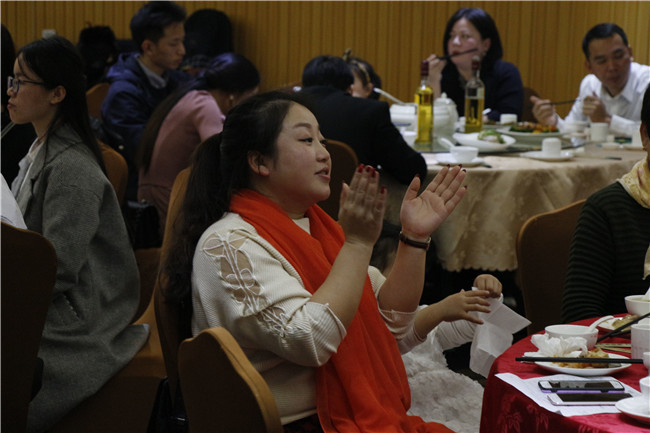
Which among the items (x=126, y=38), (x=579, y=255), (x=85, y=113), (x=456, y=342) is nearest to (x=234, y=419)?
(x=456, y=342)

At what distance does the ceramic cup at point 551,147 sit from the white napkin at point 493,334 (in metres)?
2.13

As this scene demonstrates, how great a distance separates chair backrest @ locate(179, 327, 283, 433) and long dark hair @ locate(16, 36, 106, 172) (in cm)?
121

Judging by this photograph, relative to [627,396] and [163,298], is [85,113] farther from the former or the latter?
[627,396]

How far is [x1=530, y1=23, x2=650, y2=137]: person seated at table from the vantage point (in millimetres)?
4895

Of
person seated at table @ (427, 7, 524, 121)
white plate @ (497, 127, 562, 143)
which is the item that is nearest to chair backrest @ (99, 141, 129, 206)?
white plate @ (497, 127, 562, 143)

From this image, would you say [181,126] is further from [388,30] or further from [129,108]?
[388,30]

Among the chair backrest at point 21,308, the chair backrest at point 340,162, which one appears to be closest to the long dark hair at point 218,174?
the chair backrest at point 21,308

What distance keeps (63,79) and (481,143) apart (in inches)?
84.0

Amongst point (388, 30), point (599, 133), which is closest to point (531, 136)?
point (599, 133)

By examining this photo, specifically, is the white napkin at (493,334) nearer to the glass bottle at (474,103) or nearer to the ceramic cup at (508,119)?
the glass bottle at (474,103)

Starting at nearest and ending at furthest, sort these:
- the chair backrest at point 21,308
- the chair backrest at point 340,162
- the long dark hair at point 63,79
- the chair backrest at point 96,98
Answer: the chair backrest at point 21,308, the long dark hair at point 63,79, the chair backrest at point 340,162, the chair backrest at point 96,98

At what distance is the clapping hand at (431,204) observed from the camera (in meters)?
1.75

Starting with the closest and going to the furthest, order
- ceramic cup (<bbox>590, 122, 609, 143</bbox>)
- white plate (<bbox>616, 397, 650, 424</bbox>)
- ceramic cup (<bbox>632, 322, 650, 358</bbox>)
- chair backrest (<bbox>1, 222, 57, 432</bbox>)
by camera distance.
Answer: white plate (<bbox>616, 397, 650, 424</bbox>) → ceramic cup (<bbox>632, 322, 650, 358</bbox>) → chair backrest (<bbox>1, 222, 57, 432</bbox>) → ceramic cup (<bbox>590, 122, 609, 143</bbox>)

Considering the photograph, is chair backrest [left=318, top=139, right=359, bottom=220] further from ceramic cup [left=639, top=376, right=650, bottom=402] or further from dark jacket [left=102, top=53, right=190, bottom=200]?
ceramic cup [left=639, top=376, right=650, bottom=402]
